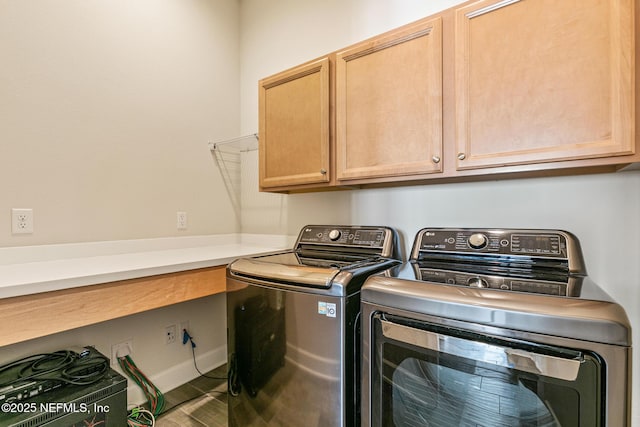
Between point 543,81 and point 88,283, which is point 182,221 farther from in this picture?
point 543,81

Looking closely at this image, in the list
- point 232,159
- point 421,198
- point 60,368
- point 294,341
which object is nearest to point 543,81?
point 421,198

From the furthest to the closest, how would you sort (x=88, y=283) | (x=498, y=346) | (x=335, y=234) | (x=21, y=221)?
(x=335, y=234) → (x=21, y=221) → (x=88, y=283) → (x=498, y=346)

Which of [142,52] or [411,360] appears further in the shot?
[142,52]

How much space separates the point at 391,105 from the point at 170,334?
1.94 meters

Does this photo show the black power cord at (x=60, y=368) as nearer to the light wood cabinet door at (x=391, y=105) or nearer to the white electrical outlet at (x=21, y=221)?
the white electrical outlet at (x=21, y=221)

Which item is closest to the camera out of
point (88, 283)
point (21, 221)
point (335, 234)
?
point (88, 283)

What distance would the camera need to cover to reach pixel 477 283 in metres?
0.98

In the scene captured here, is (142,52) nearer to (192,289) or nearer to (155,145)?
(155,145)

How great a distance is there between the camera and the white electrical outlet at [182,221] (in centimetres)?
205

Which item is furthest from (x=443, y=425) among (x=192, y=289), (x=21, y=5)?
(x=21, y=5)

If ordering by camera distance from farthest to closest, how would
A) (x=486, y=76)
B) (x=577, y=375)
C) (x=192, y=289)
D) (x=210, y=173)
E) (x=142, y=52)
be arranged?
(x=210, y=173) < (x=142, y=52) < (x=192, y=289) < (x=486, y=76) < (x=577, y=375)

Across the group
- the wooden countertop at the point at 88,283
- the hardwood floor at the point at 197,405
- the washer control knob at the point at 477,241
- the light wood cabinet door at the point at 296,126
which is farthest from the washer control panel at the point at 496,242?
the hardwood floor at the point at 197,405

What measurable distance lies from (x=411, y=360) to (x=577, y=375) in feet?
1.36

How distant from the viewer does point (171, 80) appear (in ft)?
6.61
